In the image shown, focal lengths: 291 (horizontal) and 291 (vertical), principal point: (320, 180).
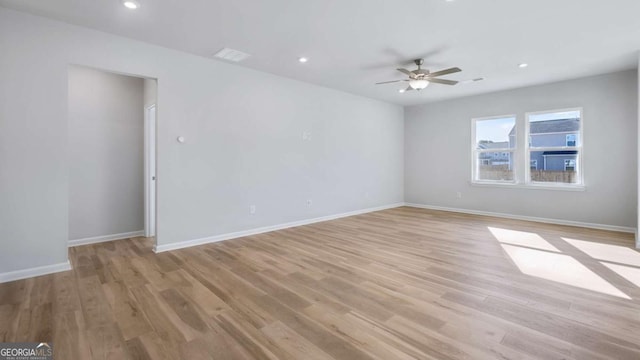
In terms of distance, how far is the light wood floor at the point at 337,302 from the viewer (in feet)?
5.96

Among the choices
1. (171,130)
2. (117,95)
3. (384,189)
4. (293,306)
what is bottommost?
(293,306)

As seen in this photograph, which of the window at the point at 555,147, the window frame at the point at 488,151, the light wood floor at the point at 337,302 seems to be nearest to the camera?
the light wood floor at the point at 337,302

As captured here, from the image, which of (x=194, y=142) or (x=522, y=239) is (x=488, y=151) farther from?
(x=194, y=142)

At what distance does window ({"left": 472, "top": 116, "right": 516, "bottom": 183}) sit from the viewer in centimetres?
623

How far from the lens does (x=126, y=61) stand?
11.4 ft

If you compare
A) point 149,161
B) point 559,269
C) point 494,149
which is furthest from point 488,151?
point 149,161

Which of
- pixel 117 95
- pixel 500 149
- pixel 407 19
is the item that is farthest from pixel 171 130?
pixel 500 149

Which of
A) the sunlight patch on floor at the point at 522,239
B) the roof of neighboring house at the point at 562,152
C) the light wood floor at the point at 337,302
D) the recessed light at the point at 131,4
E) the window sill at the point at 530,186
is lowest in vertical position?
the light wood floor at the point at 337,302

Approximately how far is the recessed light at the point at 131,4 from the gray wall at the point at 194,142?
80cm

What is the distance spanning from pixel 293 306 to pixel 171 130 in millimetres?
2852

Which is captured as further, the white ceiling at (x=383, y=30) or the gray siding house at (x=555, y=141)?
the gray siding house at (x=555, y=141)

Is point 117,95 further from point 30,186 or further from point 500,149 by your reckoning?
point 500,149

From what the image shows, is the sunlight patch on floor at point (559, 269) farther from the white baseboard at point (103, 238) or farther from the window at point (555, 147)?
the white baseboard at point (103, 238)

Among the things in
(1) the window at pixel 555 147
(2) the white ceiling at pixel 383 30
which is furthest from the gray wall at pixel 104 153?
(1) the window at pixel 555 147
